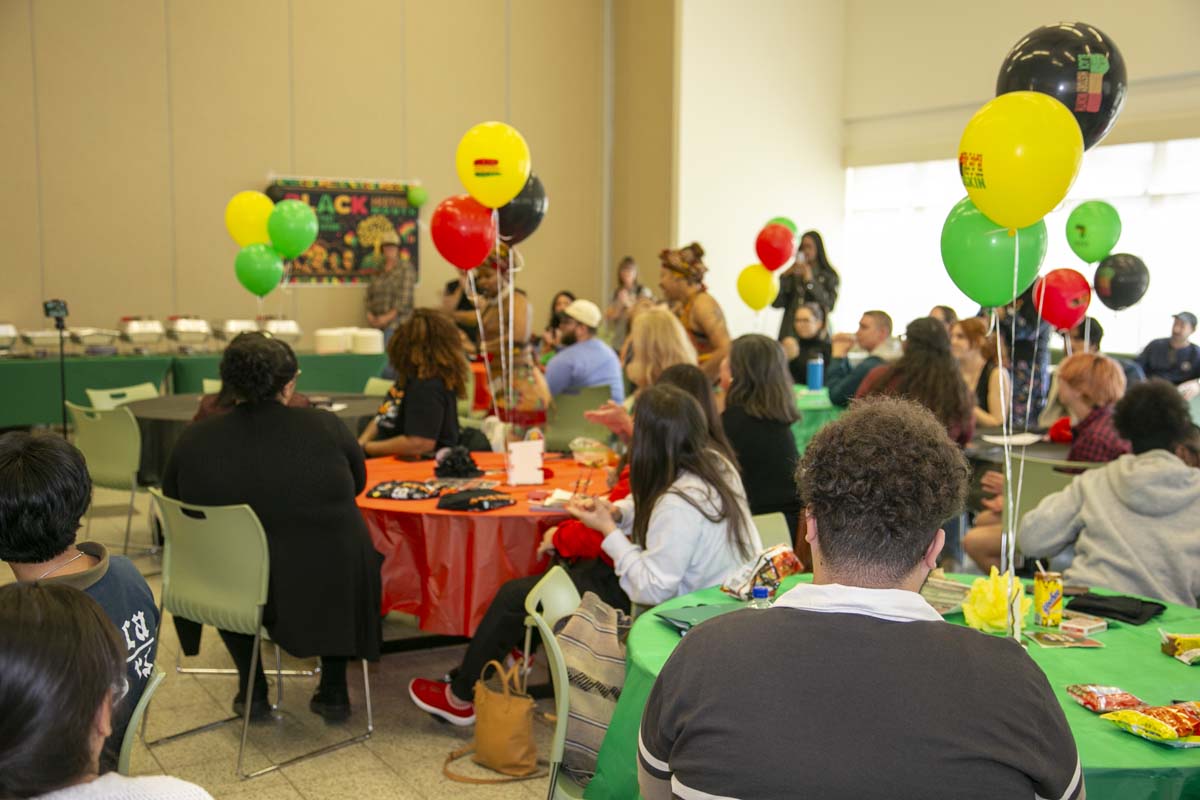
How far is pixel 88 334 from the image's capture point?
838 cm

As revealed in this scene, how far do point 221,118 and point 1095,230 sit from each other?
774cm

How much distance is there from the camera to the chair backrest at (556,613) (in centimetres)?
236

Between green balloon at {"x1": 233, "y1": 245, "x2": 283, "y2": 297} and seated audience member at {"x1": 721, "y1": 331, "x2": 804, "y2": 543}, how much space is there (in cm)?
385

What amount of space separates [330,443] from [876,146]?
9.48 m

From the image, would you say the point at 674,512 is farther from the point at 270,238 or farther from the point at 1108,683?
the point at 270,238

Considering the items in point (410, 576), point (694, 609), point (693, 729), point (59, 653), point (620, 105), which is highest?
point (620, 105)

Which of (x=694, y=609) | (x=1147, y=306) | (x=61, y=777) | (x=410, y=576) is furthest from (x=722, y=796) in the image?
(x=1147, y=306)

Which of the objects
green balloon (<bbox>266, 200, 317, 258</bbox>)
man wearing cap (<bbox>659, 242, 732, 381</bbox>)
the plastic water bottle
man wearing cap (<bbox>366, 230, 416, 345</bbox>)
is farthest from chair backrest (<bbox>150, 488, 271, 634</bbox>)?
man wearing cap (<bbox>366, 230, 416, 345</bbox>)

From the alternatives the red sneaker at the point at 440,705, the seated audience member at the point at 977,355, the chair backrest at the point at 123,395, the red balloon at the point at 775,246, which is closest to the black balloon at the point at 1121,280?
the seated audience member at the point at 977,355

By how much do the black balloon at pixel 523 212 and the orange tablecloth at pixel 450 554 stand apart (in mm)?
1893

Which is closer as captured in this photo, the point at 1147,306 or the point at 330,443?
the point at 330,443

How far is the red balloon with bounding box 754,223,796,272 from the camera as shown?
326 inches

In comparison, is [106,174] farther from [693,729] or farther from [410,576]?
[693,729]

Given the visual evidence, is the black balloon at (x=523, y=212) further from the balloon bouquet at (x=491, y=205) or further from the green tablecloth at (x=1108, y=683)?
the green tablecloth at (x=1108, y=683)
